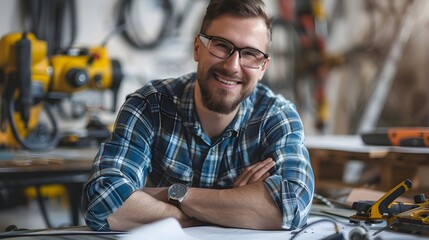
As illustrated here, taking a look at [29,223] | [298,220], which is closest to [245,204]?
[298,220]

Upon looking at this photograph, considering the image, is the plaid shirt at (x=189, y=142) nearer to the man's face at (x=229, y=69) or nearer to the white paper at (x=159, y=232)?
the man's face at (x=229, y=69)

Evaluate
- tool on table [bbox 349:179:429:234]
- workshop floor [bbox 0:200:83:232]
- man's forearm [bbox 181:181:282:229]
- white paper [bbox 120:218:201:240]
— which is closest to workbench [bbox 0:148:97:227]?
workshop floor [bbox 0:200:83:232]

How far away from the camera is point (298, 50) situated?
456 centimetres

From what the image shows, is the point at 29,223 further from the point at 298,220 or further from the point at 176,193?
the point at 298,220

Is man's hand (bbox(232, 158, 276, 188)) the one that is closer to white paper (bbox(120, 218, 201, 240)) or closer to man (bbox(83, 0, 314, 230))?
man (bbox(83, 0, 314, 230))

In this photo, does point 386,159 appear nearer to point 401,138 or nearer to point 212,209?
point 401,138

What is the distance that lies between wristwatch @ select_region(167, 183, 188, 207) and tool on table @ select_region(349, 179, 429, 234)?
411 millimetres

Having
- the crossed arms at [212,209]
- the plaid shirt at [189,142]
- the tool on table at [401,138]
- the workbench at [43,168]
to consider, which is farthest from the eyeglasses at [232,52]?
the tool on table at [401,138]

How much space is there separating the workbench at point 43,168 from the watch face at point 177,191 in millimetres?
849

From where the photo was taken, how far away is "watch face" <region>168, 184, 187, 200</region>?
4.48ft

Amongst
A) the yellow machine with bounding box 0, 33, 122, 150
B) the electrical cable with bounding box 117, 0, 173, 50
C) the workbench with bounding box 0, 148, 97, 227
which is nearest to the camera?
the workbench with bounding box 0, 148, 97, 227

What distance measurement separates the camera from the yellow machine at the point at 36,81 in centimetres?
244

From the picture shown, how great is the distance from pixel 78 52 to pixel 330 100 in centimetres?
261

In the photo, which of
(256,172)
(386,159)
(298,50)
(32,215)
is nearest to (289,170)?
(256,172)
